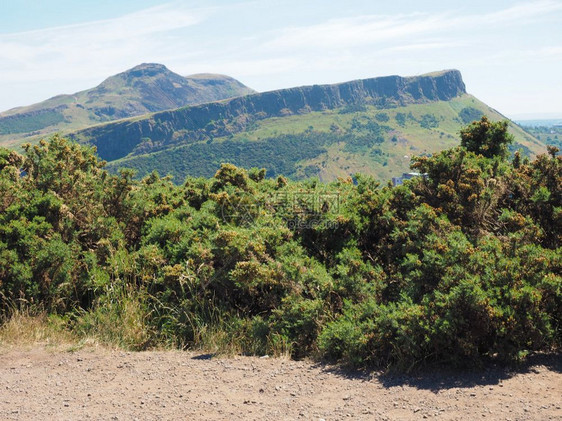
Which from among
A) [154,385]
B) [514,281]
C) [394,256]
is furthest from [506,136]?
[154,385]

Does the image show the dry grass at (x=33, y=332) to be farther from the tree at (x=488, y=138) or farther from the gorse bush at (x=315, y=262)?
the tree at (x=488, y=138)

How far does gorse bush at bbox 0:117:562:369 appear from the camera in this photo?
4336 millimetres

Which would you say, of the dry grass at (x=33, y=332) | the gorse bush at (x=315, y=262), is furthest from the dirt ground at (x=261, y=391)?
the dry grass at (x=33, y=332)

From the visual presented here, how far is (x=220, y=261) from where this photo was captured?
5766 mm

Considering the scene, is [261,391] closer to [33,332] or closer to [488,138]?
[33,332]

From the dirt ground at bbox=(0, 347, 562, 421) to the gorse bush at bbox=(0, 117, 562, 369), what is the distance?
0.84 ft

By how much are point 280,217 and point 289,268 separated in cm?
139

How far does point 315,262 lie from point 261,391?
1895 mm

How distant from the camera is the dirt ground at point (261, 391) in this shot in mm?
3680

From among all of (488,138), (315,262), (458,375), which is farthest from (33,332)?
(488,138)

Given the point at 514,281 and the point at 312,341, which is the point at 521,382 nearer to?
the point at 514,281

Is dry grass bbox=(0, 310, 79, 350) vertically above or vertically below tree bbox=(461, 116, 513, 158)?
below

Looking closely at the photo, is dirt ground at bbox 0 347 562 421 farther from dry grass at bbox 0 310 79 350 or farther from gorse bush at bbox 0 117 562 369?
dry grass at bbox 0 310 79 350

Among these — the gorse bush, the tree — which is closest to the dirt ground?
the gorse bush
